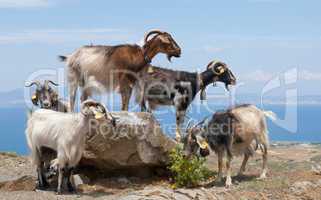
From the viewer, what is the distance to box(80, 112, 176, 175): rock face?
455 inches

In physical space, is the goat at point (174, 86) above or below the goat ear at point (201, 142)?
above

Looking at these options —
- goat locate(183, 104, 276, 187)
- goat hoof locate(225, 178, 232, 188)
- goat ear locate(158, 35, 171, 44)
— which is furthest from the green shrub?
goat ear locate(158, 35, 171, 44)

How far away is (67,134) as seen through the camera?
1044cm

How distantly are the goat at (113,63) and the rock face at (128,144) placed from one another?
2.35ft

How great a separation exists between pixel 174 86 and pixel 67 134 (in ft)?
11.1

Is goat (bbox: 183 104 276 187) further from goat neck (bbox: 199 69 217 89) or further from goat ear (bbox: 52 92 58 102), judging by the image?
goat ear (bbox: 52 92 58 102)

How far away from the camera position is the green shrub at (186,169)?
11477mm

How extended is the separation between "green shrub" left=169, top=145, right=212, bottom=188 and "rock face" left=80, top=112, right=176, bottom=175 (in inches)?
19.6

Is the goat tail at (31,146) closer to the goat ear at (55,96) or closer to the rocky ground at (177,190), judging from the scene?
the rocky ground at (177,190)

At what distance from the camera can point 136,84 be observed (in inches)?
479

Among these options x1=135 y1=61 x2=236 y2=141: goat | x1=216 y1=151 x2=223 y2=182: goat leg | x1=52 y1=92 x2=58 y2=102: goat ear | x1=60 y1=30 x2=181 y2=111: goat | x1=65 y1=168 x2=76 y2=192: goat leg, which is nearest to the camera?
x1=65 y1=168 x2=76 y2=192: goat leg

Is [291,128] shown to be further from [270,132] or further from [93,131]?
[93,131]

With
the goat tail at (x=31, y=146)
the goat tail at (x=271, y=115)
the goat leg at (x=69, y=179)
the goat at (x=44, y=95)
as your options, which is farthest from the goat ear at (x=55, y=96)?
the goat tail at (x=271, y=115)

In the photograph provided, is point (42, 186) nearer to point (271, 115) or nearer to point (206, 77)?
point (206, 77)
